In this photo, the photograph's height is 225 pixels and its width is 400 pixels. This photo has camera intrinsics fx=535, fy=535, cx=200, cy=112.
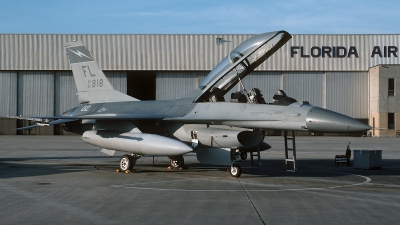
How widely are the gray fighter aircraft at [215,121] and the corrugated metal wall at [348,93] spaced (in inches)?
1334

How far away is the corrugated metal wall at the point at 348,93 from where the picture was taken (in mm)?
50812

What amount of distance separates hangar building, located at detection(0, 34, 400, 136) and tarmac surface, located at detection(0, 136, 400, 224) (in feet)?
103

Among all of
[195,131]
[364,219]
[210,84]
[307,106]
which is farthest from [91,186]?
[364,219]

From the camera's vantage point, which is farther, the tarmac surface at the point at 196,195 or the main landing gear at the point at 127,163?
the main landing gear at the point at 127,163

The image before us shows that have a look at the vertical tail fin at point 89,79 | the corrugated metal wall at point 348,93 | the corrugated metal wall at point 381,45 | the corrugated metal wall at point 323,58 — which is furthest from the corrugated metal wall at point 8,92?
the corrugated metal wall at point 381,45

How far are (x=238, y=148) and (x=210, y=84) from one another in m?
2.32

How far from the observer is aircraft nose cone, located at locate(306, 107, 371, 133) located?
13.8m

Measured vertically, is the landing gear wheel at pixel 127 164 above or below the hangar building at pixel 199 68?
below

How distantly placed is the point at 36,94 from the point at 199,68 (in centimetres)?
1550

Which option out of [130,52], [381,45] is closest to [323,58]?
[381,45]

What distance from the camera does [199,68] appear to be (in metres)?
50.2

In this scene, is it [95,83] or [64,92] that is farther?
[64,92]

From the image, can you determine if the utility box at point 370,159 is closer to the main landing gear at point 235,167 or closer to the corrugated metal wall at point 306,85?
the main landing gear at point 235,167

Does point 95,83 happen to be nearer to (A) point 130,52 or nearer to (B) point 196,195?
(B) point 196,195
